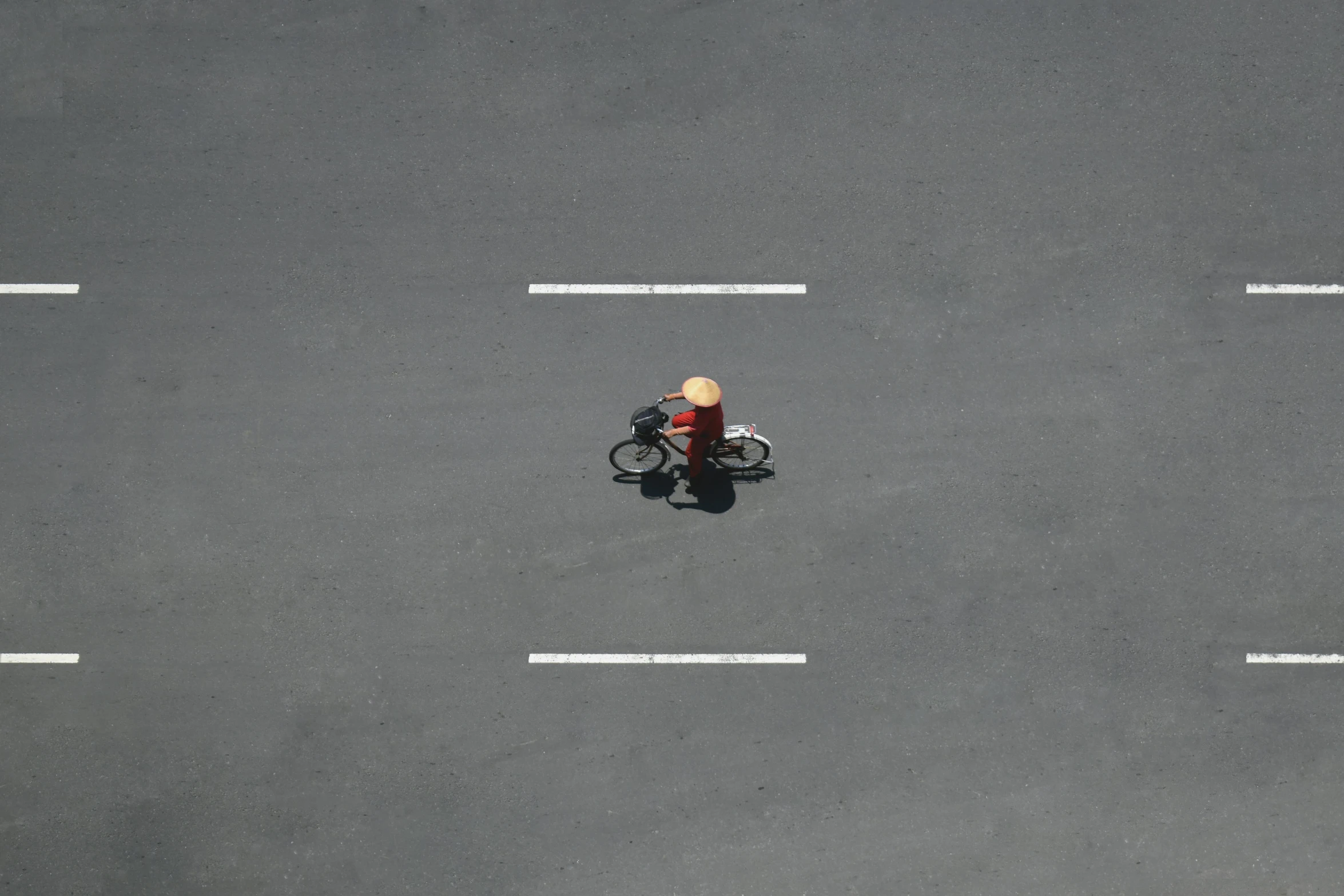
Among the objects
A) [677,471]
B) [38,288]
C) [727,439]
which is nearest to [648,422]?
[727,439]

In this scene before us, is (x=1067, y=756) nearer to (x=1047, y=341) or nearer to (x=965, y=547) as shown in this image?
(x=965, y=547)

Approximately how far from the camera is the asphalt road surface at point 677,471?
1034 cm

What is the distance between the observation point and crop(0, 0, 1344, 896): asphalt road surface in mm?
10344

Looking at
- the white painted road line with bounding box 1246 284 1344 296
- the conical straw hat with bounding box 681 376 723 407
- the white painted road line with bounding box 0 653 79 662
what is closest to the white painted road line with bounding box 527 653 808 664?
the conical straw hat with bounding box 681 376 723 407

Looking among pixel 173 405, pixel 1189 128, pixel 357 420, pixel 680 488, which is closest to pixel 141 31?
pixel 173 405

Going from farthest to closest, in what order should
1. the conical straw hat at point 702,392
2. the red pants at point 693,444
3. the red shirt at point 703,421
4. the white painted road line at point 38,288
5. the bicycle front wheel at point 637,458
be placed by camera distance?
the white painted road line at point 38,288, the bicycle front wheel at point 637,458, the red pants at point 693,444, the red shirt at point 703,421, the conical straw hat at point 702,392

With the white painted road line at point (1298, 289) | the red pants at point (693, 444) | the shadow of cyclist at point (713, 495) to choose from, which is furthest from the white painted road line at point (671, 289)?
the white painted road line at point (1298, 289)

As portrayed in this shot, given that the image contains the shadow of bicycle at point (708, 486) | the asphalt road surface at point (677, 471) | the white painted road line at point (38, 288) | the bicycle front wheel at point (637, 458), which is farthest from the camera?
the white painted road line at point (38, 288)

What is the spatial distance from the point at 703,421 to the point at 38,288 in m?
6.76

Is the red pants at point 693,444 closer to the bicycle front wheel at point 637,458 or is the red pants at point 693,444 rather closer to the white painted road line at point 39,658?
the bicycle front wheel at point 637,458

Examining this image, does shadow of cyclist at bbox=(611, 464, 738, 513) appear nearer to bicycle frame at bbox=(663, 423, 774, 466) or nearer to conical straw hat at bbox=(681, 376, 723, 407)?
bicycle frame at bbox=(663, 423, 774, 466)

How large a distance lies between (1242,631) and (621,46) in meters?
8.29

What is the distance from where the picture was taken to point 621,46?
1177cm

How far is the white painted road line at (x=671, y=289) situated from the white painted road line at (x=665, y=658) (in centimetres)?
347
